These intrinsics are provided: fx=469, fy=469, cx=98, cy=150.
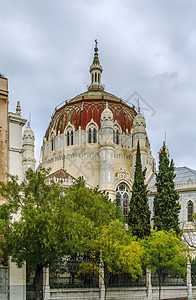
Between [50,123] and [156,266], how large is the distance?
40.9 m

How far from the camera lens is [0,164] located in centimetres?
3069

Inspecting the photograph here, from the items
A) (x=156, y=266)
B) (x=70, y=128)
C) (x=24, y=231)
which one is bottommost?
(x=156, y=266)

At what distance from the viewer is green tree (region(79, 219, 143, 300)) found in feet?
A: 105

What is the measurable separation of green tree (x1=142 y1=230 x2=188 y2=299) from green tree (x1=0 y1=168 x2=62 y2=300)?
12.0 m

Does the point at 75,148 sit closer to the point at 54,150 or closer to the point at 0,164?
the point at 54,150

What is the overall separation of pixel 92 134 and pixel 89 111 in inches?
161

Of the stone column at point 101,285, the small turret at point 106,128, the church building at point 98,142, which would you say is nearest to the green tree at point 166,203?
the church building at point 98,142

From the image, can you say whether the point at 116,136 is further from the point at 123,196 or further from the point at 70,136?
the point at 123,196

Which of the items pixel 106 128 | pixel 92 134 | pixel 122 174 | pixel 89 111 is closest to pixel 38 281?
pixel 106 128

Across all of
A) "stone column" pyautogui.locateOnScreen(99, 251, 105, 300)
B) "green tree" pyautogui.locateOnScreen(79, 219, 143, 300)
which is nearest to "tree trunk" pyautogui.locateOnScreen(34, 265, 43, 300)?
"green tree" pyautogui.locateOnScreen(79, 219, 143, 300)

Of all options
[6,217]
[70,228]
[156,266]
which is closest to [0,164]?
[6,217]

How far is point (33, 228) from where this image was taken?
83.8 feet

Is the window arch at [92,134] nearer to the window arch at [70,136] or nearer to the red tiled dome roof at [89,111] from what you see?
the red tiled dome roof at [89,111]

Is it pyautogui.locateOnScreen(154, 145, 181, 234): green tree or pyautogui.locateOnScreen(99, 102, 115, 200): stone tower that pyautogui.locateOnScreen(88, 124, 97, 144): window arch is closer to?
pyautogui.locateOnScreen(99, 102, 115, 200): stone tower
